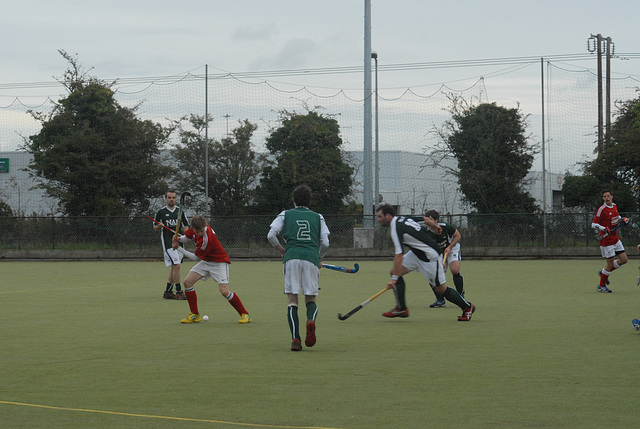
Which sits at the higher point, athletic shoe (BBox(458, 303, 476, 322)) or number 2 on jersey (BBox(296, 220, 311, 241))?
number 2 on jersey (BBox(296, 220, 311, 241))

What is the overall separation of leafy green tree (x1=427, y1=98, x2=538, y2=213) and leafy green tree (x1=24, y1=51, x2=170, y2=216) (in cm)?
1131

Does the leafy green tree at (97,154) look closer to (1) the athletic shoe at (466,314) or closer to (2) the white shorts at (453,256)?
(2) the white shorts at (453,256)

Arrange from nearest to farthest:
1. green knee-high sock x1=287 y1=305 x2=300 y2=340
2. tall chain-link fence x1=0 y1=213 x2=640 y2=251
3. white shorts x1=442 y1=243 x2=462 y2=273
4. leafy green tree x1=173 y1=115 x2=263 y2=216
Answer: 1. green knee-high sock x1=287 y1=305 x2=300 y2=340
2. white shorts x1=442 y1=243 x2=462 y2=273
3. tall chain-link fence x1=0 y1=213 x2=640 y2=251
4. leafy green tree x1=173 y1=115 x2=263 y2=216

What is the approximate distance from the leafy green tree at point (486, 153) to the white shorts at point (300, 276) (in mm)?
→ 23670

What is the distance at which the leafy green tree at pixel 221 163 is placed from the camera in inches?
1361

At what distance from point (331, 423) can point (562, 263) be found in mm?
22746

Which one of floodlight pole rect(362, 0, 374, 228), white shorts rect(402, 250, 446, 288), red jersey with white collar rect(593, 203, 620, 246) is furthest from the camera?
floodlight pole rect(362, 0, 374, 228)

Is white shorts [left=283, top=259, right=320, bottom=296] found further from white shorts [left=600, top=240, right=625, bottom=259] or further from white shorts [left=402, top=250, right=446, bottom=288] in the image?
white shorts [left=600, top=240, right=625, bottom=259]

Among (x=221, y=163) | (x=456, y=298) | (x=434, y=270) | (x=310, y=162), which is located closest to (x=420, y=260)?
(x=434, y=270)

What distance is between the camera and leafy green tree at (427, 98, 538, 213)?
3209 centimetres

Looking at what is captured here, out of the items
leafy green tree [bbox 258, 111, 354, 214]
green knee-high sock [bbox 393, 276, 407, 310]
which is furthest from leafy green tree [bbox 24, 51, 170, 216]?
green knee-high sock [bbox 393, 276, 407, 310]

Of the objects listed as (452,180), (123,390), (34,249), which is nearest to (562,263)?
(452,180)

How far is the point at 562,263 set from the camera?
1055 inches

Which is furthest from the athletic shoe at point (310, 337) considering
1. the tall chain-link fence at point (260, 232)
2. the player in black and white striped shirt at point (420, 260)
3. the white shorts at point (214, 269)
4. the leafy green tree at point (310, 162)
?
the leafy green tree at point (310, 162)
